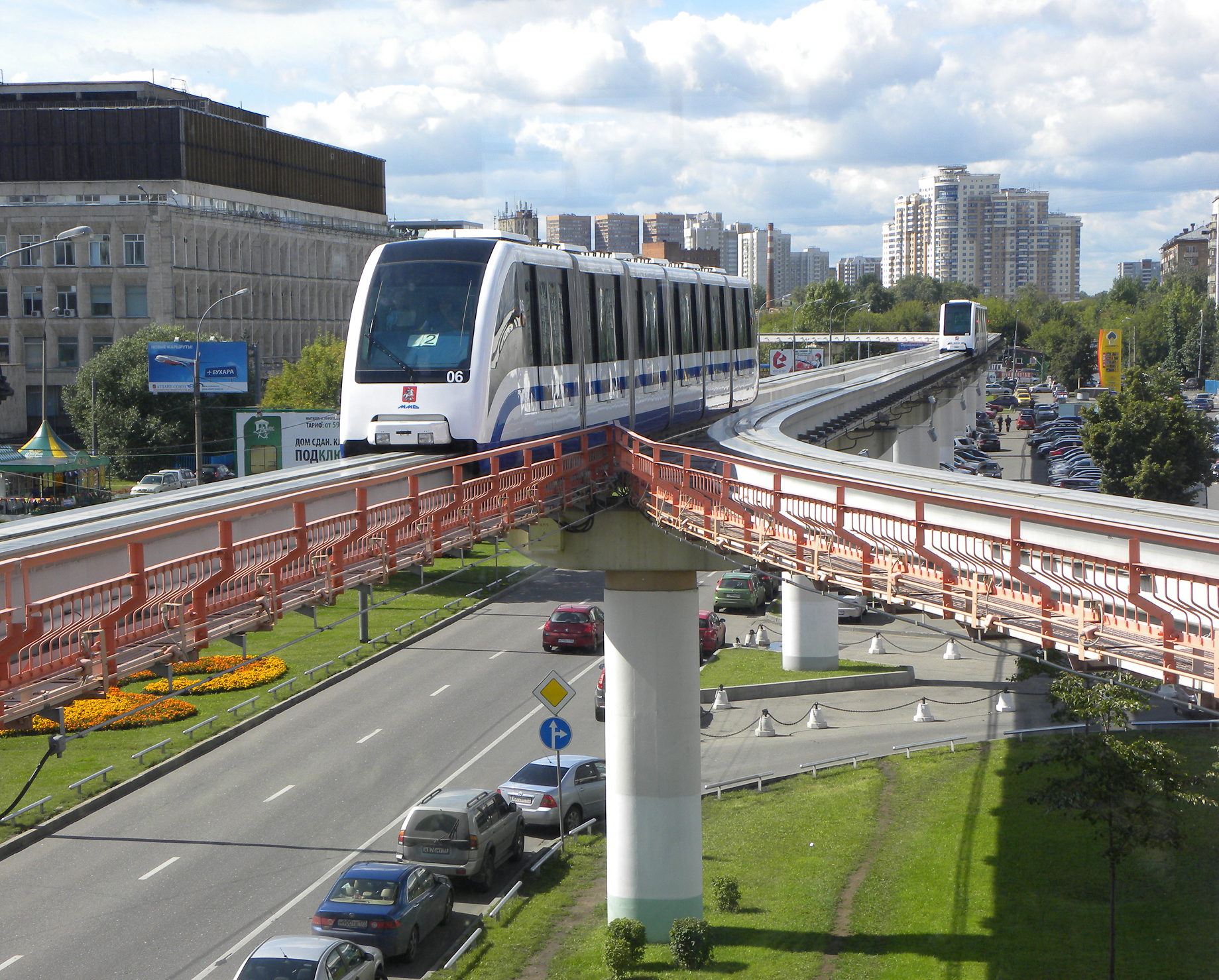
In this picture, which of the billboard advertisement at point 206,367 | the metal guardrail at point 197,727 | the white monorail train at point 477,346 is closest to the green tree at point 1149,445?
the white monorail train at point 477,346

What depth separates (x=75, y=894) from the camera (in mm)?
17312

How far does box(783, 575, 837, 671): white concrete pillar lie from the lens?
3144cm

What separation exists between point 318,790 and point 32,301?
67.4 m

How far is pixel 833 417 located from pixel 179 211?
53.2 metres

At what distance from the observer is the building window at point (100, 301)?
7838 centimetres

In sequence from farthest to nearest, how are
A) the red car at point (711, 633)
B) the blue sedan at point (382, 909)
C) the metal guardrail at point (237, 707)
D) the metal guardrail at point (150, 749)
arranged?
1. the red car at point (711, 633)
2. the metal guardrail at point (237, 707)
3. the metal guardrail at point (150, 749)
4. the blue sedan at point (382, 909)

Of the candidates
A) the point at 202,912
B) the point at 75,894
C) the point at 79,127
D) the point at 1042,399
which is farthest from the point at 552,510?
the point at 1042,399

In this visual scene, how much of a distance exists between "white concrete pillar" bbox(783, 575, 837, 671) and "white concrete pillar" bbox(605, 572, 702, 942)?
44.7ft

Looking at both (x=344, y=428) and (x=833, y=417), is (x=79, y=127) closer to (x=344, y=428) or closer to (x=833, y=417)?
(x=833, y=417)

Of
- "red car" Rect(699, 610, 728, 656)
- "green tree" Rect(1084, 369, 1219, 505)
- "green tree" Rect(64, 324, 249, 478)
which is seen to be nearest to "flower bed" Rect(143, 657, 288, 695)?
"red car" Rect(699, 610, 728, 656)

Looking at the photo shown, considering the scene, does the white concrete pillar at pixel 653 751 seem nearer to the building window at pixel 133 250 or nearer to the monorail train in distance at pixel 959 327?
the monorail train in distance at pixel 959 327

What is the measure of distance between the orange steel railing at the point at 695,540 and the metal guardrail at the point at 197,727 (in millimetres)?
11880

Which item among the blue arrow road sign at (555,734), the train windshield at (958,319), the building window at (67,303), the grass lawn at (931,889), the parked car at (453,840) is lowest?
the grass lawn at (931,889)

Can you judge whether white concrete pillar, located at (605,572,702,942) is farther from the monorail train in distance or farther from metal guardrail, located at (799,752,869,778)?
the monorail train in distance
